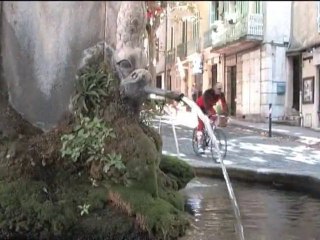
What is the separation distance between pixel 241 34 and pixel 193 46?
34.3 ft

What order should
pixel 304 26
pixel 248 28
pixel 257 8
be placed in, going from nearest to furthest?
pixel 304 26, pixel 248 28, pixel 257 8

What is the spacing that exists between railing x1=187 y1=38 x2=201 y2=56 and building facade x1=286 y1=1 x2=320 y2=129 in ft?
35.5

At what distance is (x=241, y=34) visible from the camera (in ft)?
88.4

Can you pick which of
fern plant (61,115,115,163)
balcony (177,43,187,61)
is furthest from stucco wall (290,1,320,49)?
fern plant (61,115,115,163)

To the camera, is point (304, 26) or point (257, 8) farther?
point (257, 8)

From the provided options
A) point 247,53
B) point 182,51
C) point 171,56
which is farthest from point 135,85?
point 171,56

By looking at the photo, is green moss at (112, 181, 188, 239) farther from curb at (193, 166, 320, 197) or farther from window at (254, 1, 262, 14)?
window at (254, 1, 262, 14)

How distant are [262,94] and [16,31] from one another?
2180 cm

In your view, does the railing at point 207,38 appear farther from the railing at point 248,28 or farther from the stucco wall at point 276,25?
the stucco wall at point 276,25

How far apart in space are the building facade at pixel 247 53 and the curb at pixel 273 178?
14344 mm

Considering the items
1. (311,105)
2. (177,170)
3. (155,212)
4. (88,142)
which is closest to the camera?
(155,212)

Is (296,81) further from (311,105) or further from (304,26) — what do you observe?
(311,105)

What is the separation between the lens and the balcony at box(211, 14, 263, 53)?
26.4m

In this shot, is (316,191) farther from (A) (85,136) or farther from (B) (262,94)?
(B) (262,94)
